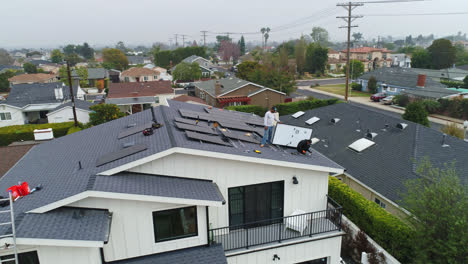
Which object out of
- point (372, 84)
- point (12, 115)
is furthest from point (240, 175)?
point (372, 84)

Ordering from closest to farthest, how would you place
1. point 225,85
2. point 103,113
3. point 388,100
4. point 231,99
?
point 103,113, point 231,99, point 225,85, point 388,100

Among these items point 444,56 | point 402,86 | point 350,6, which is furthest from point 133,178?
point 444,56

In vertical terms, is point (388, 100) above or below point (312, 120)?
below

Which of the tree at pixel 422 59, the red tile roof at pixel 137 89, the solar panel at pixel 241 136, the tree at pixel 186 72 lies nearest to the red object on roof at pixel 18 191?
the solar panel at pixel 241 136

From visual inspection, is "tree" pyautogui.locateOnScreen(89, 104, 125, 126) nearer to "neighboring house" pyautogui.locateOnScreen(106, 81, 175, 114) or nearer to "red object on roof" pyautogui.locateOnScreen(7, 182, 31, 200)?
"neighboring house" pyautogui.locateOnScreen(106, 81, 175, 114)

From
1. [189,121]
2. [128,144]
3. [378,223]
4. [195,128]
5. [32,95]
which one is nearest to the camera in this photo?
[128,144]

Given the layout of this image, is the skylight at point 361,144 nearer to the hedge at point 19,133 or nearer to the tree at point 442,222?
the tree at point 442,222

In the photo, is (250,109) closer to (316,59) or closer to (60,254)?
(60,254)

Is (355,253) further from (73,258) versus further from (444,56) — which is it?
(444,56)
